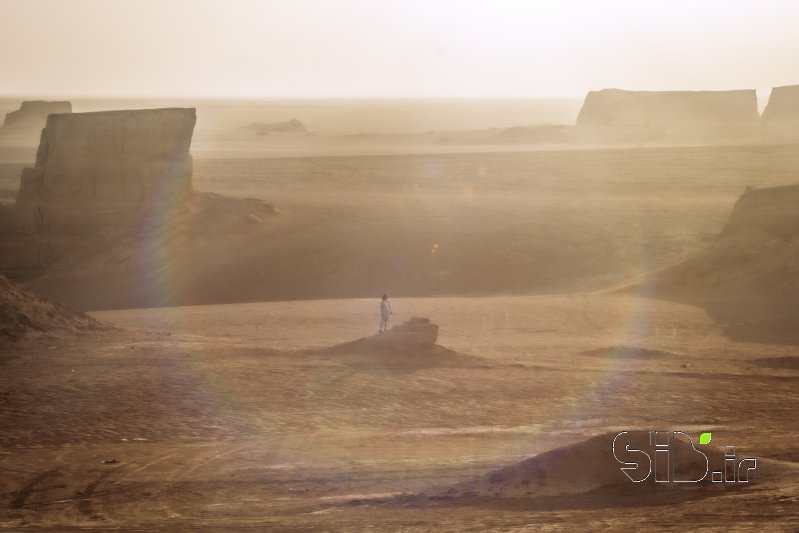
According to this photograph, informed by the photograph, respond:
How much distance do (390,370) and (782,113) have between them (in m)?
81.4

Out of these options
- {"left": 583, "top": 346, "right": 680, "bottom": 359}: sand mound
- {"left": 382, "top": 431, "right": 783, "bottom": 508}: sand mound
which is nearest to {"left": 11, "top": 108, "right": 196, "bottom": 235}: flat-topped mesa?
{"left": 583, "top": 346, "right": 680, "bottom": 359}: sand mound

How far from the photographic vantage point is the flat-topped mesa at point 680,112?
9169 centimetres

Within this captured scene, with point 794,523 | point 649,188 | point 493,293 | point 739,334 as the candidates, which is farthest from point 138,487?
point 649,188

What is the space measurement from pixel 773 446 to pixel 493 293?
1810cm

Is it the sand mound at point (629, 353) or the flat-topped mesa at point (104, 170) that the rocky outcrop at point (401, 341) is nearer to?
the sand mound at point (629, 353)

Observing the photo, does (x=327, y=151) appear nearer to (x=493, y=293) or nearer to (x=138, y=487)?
(x=493, y=293)

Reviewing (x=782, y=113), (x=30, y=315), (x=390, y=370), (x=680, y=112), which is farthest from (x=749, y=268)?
(x=680, y=112)

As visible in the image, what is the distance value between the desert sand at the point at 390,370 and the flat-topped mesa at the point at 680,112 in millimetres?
49865

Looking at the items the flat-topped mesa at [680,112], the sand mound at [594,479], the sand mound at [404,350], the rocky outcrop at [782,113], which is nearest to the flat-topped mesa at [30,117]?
the flat-topped mesa at [680,112]

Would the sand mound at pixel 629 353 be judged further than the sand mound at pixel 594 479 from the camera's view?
Yes

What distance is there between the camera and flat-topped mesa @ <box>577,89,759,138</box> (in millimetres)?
91688

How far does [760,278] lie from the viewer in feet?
91.3

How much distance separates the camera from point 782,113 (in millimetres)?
90562

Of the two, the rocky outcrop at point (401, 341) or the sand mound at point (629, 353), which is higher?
the rocky outcrop at point (401, 341)
